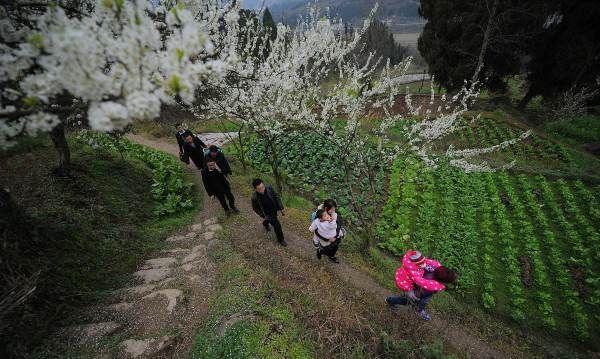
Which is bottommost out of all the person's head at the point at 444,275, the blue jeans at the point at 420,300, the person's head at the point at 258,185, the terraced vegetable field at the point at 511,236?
the terraced vegetable field at the point at 511,236

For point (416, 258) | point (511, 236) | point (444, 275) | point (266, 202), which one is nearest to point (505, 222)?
point (511, 236)

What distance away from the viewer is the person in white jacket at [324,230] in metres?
6.75

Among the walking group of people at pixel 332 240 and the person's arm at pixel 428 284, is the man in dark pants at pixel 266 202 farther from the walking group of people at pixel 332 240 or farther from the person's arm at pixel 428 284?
the person's arm at pixel 428 284

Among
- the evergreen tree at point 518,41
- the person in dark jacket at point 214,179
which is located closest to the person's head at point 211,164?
the person in dark jacket at point 214,179

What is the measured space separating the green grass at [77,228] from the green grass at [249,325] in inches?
83.1

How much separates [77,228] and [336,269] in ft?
19.2

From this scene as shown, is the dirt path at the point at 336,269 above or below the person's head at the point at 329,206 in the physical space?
below

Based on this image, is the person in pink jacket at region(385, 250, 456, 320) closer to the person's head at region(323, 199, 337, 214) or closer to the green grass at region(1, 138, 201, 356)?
the person's head at region(323, 199, 337, 214)

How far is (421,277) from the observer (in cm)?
598

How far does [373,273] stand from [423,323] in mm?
1863

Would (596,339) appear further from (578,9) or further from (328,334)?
(578,9)

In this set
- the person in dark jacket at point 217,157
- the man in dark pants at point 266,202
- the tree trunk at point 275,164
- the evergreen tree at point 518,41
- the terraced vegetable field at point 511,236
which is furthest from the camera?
the evergreen tree at point 518,41

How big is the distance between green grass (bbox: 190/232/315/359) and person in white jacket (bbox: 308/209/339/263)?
149 cm

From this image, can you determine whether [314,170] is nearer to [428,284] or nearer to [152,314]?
[428,284]
